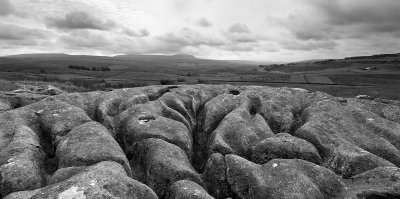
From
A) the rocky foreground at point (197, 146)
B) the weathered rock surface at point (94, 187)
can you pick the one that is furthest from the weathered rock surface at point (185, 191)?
the weathered rock surface at point (94, 187)

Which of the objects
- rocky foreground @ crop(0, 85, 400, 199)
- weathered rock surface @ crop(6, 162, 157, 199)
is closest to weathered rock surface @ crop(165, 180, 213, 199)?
rocky foreground @ crop(0, 85, 400, 199)

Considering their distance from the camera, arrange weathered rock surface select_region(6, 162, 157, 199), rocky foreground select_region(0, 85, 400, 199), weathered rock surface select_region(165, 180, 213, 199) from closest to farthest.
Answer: weathered rock surface select_region(6, 162, 157, 199) → weathered rock surface select_region(165, 180, 213, 199) → rocky foreground select_region(0, 85, 400, 199)

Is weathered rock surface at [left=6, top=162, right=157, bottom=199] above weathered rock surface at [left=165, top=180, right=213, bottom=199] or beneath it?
above

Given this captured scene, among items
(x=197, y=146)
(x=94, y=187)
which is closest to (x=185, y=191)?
(x=94, y=187)

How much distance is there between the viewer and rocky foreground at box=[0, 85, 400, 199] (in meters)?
17.4

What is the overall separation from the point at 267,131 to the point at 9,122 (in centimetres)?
1916

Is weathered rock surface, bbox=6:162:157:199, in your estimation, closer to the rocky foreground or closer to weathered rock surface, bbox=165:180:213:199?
the rocky foreground

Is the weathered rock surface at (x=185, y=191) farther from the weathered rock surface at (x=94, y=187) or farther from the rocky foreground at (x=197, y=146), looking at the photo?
the weathered rock surface at (x=94, y=187)

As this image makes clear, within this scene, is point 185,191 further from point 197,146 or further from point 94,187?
point 197,146

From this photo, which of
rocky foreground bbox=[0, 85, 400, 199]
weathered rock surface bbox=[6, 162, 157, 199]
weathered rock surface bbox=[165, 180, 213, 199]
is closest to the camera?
weathered rock surface bbox=[6, 162, 157, 199]

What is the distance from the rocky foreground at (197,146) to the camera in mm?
17413

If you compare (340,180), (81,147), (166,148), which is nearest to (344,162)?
(340,180)

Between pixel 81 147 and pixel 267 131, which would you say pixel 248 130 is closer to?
pixel 267 131

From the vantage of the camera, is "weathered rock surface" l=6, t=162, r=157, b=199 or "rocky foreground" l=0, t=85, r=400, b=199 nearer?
"weathered rock surface" l=6, t=162, r=157, b=199
